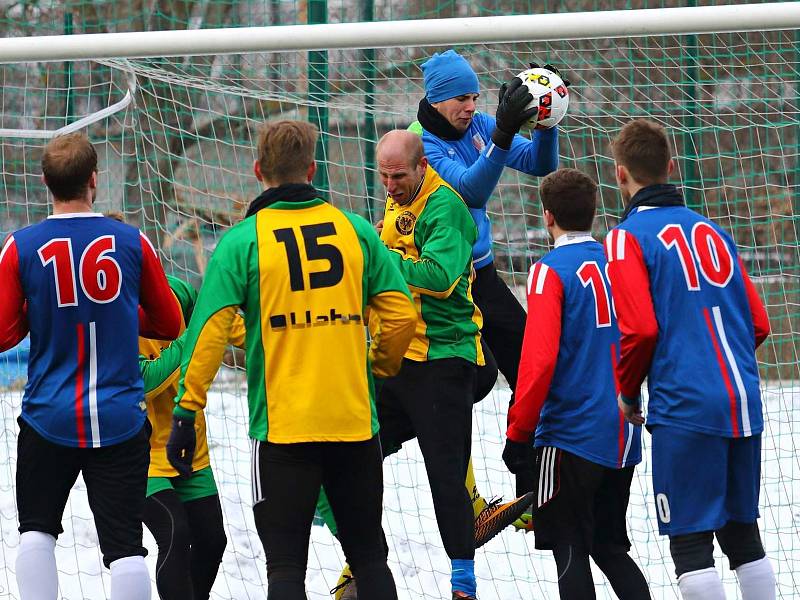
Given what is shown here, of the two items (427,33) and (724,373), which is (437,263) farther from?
(427,33)

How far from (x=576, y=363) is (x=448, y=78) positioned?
1.38 m

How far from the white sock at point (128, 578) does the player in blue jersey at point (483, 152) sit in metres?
1.65

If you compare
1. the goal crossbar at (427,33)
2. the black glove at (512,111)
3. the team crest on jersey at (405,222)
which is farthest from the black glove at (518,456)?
the goal crossbar at (427,33)

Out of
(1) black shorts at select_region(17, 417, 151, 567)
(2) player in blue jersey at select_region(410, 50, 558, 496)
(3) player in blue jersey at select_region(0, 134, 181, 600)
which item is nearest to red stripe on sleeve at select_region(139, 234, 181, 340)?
(3) player in blue jersey at select_region(0, 134, 181, 600)

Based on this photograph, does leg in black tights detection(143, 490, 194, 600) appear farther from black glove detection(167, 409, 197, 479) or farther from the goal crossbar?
the goal crossbar

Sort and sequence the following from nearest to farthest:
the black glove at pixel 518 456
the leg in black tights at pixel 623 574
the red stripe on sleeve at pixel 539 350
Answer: the red stripe on sleeve at pixel 539 350 < the leg in black tights at pixel 623 574 < the black glove at pixel 518 456

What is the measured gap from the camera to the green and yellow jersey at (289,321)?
3.69 m

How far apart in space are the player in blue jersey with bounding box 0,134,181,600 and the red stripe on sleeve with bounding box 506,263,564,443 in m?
1.27

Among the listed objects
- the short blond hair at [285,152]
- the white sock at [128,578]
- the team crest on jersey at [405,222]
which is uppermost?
the short blond hair at [285,152]

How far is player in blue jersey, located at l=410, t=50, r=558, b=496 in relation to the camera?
473 cm

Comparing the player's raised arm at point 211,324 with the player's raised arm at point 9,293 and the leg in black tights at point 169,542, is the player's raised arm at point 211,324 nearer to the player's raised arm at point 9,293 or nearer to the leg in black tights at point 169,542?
the player's raised arm at point 9,293

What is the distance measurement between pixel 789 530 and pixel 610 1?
18.6 ft

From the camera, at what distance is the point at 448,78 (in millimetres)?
5043

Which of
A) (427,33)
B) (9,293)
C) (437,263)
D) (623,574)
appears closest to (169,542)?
(9,293)
